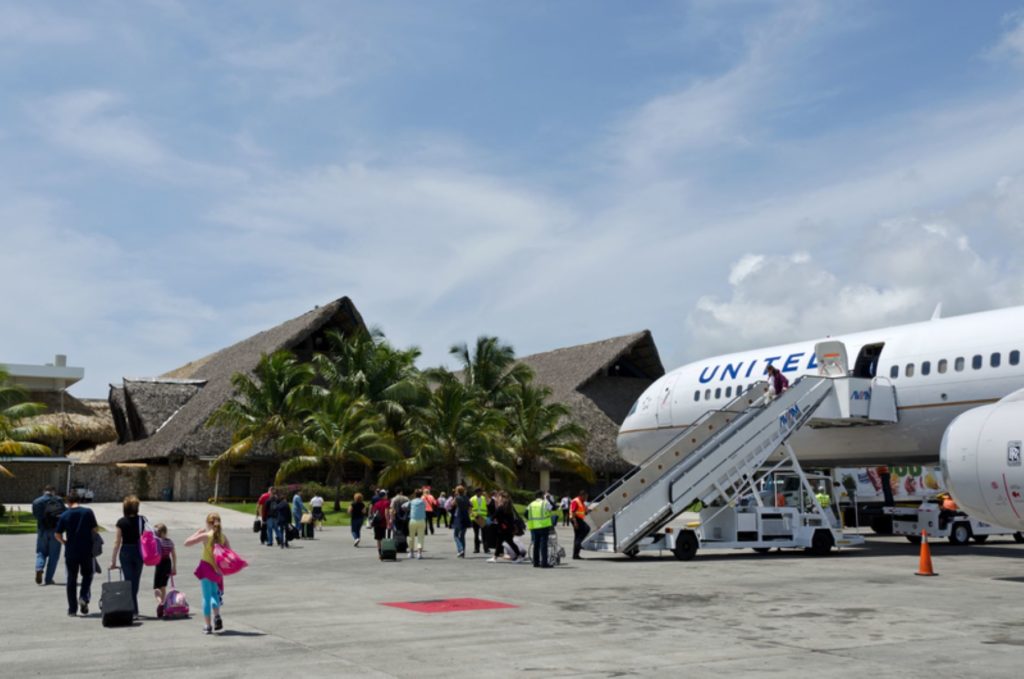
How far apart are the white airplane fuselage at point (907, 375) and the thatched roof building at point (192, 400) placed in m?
28.8

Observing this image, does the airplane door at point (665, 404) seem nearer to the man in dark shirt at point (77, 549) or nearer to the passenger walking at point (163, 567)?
the passenger walking at point (163, 567)

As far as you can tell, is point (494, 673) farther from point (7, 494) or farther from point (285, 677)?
point (7, 494)

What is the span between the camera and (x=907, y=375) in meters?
24.5

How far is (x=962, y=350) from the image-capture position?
23281mm

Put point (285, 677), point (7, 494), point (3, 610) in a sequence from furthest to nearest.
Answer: point (7, 494) → point (3, 610) → point (285, 677)

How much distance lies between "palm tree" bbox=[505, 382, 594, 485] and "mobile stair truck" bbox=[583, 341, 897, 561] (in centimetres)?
2529

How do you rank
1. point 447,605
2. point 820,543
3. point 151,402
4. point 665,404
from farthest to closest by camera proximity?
point 151,402 < point 665,404 < point 820,543 < point 447,605

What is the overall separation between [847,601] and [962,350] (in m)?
10.6

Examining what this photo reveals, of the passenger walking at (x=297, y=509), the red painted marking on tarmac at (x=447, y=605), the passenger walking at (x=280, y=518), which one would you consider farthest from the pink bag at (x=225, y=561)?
the passenger walking at (x=297, y=509)

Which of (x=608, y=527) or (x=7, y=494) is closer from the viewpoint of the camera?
(x=608, y=527)

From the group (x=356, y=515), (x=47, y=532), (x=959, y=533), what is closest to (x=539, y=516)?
(x=356, y=515)

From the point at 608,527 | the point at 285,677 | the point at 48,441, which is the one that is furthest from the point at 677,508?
the point at 48,441

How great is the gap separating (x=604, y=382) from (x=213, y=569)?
4940 cm

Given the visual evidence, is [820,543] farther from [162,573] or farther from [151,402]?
[151,402]
